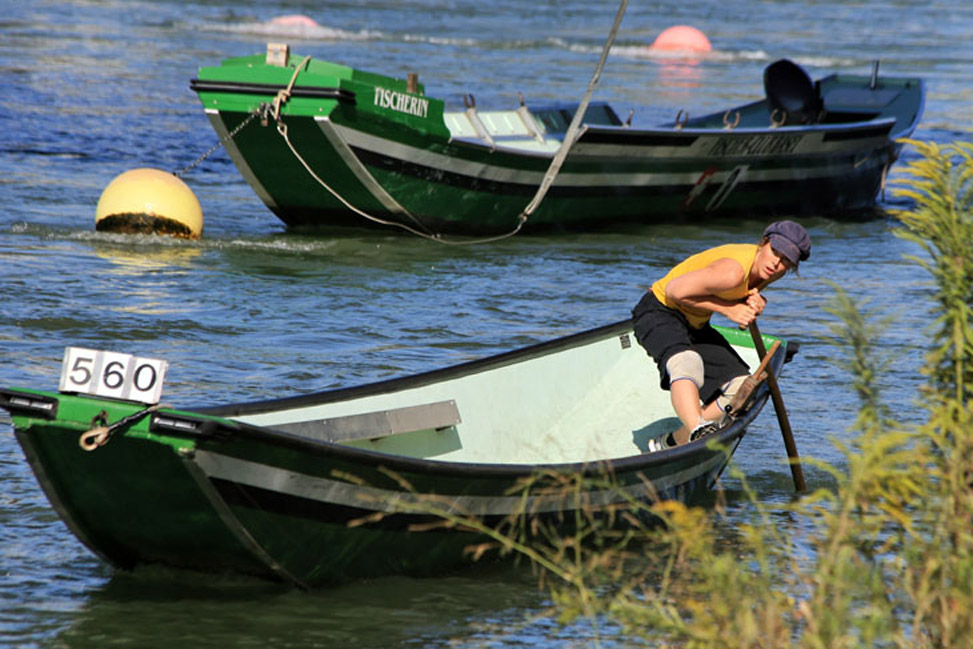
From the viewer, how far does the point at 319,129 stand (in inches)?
487

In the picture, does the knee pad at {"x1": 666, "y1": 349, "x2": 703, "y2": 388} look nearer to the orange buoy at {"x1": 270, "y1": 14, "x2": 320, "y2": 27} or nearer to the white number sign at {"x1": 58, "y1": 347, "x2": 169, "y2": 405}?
the white number sign at {"x1": 58, "y1": 347, "x2": 169, "y2": 405}

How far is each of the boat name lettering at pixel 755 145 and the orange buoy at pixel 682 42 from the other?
2118cm

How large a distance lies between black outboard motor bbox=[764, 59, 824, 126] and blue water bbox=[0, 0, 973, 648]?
1517mm

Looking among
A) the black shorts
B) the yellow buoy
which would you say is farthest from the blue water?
the black shorts

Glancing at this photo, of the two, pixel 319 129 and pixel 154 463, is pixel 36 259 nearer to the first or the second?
pixel 319 129

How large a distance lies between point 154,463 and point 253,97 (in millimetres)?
7720

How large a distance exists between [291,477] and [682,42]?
107ft

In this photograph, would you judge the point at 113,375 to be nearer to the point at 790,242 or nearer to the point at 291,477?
the point at 291,477

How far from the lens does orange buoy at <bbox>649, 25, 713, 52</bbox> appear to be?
119ft

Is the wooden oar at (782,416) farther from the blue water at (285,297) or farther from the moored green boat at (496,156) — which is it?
the moored green boat at (496,156)

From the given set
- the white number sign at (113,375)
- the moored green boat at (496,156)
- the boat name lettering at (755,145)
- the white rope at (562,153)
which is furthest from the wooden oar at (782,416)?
the boat name lettering at (755,145)

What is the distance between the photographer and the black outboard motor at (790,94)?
1745 centimetres

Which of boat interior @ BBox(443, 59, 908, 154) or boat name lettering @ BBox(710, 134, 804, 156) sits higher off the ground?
boat interior @ BBox(443, 59, 908, 154)

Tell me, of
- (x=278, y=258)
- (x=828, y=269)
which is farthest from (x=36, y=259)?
(x=828, y=269)
